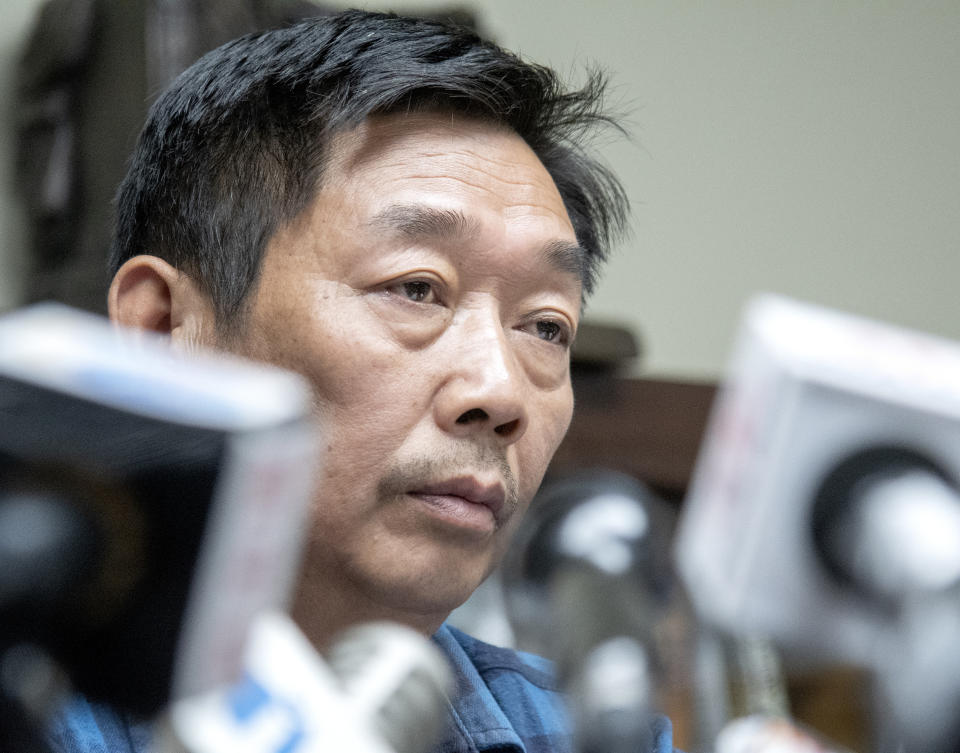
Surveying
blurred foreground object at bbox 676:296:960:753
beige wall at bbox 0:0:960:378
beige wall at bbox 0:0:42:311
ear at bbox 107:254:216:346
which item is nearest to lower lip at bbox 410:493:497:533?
ear at bbox 107:254:216:346

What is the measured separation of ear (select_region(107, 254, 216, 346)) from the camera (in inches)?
52.2

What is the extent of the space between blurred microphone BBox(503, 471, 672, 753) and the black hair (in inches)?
28.0

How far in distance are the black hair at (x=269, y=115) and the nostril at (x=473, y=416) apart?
28cm

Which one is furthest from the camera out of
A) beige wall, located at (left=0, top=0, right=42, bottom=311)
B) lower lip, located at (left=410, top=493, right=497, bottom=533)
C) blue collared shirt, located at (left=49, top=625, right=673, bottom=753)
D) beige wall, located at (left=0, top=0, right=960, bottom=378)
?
beige wall, located at (left=0, top=0, right=960, bottom=378)

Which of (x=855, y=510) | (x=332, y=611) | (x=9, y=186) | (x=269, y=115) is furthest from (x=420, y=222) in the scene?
(x=9, y=186)

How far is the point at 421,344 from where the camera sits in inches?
47.6

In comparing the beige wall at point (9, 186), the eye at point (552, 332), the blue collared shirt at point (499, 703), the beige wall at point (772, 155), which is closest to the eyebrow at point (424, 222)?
the eye at point (552, 332)

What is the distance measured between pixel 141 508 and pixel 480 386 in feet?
2.26

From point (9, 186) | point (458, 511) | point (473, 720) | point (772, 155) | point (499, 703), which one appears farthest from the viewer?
point (772, 155)

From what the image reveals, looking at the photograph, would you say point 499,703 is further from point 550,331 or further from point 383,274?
point 383,274

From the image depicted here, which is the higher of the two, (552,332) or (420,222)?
(420,222)

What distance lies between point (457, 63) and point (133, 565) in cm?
101

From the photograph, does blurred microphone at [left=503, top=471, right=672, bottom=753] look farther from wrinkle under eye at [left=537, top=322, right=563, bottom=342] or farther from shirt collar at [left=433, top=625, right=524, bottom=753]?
shirt collar at [left=433, top=625, right=524, bottom=753]

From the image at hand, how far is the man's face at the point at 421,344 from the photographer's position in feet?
3.77
